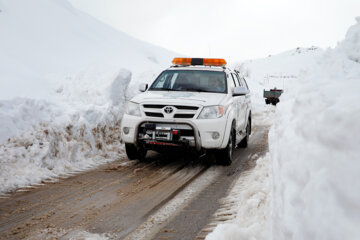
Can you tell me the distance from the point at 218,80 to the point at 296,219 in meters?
5.60

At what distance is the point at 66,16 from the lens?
136ft

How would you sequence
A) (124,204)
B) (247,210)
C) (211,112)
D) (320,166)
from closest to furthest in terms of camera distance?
(320,166)
(247,210)
(124,204)
(211,112)

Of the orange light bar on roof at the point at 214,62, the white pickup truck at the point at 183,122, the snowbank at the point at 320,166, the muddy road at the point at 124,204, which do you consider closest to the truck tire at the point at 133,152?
the white pickup truck at the point at 183,122

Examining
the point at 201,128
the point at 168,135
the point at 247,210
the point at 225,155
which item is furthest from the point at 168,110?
the point at 247,210

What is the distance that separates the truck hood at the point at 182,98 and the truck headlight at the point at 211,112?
0.09 m

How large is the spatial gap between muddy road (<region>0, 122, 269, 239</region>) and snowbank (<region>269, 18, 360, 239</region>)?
1.71 m

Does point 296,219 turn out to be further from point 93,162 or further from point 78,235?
point 93,162

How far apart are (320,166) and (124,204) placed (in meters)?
3.10

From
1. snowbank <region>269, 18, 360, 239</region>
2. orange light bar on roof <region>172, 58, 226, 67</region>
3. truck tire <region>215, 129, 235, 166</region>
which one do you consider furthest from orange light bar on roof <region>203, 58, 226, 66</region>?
snowbank <region>269, 18, 360, 239</region>

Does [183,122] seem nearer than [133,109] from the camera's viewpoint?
Yes

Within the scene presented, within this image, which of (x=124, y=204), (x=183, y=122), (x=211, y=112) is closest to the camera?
(x=124, y=204)

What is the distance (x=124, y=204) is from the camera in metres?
4.20

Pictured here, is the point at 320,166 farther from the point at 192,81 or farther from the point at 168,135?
the point at 192,81

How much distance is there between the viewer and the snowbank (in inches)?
51.1
